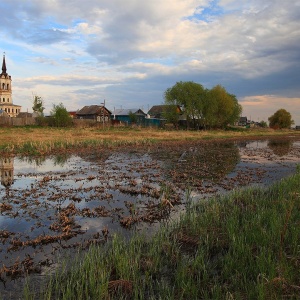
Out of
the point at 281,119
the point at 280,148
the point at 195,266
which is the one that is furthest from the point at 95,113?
the point at 195,266

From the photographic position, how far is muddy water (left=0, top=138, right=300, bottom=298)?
5973mm

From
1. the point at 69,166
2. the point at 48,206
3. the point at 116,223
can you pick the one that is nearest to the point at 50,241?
the point at 116,223

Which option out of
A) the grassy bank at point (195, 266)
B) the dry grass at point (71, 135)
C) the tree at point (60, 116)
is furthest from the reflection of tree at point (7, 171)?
the tree at point (60, 116)

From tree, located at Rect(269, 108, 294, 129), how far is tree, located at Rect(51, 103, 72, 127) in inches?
3603

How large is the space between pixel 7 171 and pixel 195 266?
12421 mm

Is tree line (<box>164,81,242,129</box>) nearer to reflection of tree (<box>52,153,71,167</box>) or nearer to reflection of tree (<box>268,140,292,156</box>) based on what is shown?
reflection of tree (<box>268,140,292,156</box>)

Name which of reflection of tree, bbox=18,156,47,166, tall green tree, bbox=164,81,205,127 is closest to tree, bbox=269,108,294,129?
tall green tree, bbox=164,81,205,127

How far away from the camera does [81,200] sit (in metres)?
9.62

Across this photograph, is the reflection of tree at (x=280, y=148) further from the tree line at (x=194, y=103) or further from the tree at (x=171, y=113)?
the tree at (x=171, y=113)

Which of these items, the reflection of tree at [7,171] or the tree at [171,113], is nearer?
the reflection of tree at [7,171]

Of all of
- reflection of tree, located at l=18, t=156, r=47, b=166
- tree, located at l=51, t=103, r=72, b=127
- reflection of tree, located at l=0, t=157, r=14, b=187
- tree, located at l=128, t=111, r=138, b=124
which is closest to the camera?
reflection of tree, located at l=0, t=157, r=14, b=187

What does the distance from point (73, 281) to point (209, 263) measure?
7.79ft

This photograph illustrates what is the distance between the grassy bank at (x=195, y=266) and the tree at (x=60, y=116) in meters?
51.1

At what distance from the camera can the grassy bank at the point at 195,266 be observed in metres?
4.16
